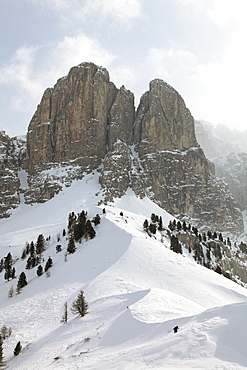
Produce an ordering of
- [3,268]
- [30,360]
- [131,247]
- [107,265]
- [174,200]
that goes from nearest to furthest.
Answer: [30,360] < [107,265] < [131,247] < [3,268] < [174,200]

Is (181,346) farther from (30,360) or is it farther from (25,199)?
(25,199)

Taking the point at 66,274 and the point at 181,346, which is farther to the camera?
the point at 66,274

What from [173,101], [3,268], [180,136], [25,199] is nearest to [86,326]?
[3,268]

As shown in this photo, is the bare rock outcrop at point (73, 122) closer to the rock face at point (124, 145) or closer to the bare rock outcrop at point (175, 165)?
the rock face at point (124, 145)

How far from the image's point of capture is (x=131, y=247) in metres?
32.2

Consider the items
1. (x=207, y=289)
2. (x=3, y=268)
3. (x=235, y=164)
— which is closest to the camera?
(x=207, y=289)

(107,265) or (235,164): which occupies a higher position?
(235,164)

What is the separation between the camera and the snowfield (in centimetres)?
780

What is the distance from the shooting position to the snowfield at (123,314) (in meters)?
7.80

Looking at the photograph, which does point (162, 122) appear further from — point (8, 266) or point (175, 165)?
point (8, 266)

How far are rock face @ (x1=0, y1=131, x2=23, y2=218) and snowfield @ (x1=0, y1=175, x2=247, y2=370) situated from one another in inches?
2019

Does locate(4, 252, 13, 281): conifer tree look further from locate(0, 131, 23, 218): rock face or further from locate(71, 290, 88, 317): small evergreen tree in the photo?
locate(0, 131, 23, 218): rock face

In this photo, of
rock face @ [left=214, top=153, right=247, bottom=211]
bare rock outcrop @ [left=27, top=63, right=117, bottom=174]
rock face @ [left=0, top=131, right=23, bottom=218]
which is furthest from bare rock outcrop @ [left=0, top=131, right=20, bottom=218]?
rock face @ [left=214, top=153, right=247, bottom=211]

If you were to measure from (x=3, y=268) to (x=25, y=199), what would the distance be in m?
54.6
